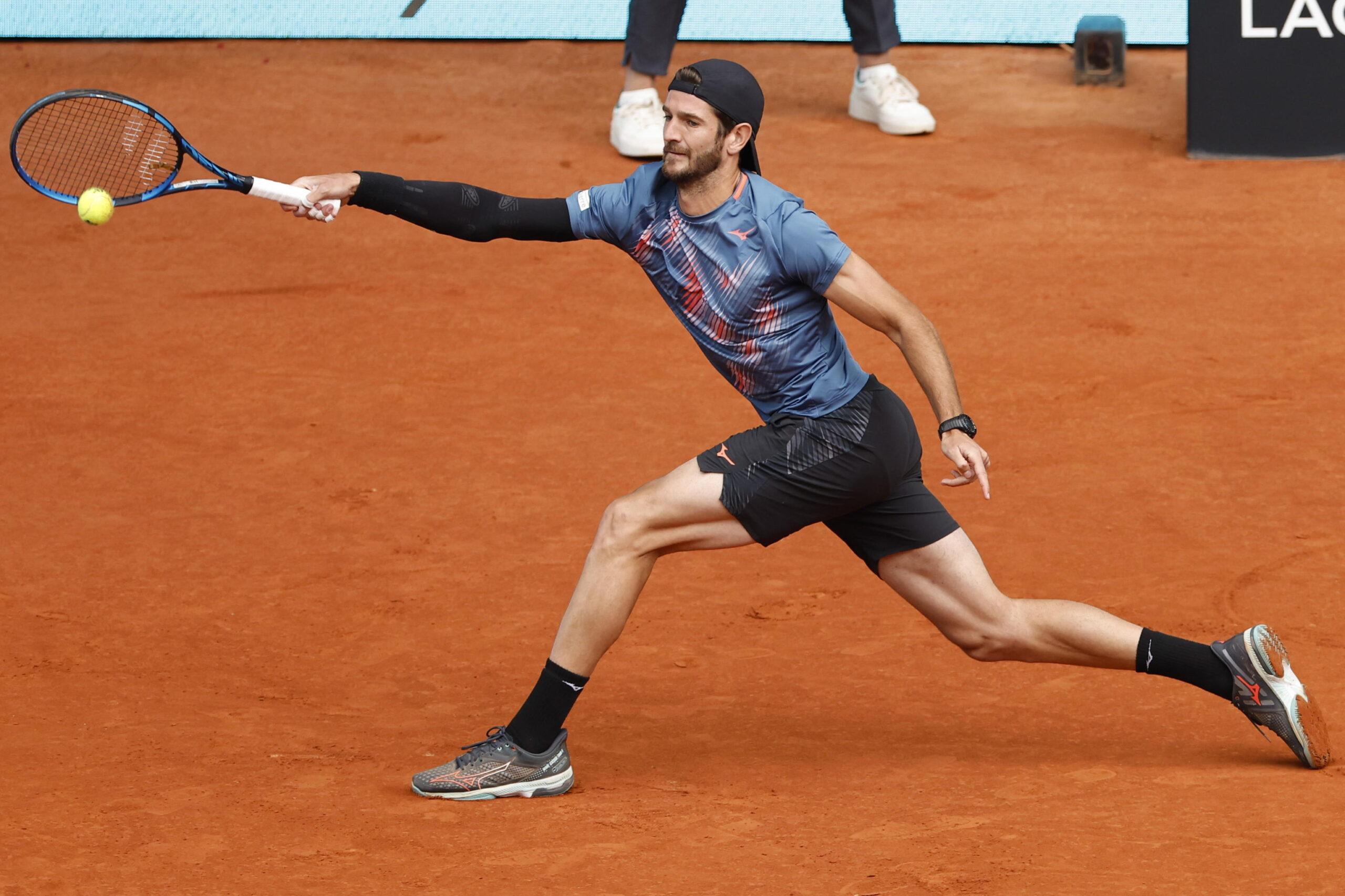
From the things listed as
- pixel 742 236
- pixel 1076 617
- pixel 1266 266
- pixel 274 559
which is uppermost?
pixel 742 236

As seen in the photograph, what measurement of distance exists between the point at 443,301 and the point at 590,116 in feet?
9.62

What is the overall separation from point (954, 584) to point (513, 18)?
8.87 m

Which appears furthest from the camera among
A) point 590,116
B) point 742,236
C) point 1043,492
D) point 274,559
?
point 590,116

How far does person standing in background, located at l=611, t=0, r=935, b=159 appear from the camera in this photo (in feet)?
32.8

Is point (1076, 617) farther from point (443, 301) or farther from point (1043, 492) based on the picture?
point (443, 301)

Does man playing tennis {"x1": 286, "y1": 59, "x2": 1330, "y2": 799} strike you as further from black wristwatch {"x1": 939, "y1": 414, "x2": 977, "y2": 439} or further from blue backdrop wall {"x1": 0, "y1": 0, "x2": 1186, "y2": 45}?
blue backdrop wall {"x1": 0, "y1": 0, "x2": 1186, "y2": 45}

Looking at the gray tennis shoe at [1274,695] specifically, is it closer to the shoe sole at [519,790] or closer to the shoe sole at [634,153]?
the shoe sole at [519,790]

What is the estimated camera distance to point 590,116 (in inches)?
430

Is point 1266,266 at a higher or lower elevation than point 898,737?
lower

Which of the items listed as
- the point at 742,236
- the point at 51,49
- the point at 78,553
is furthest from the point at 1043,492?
the point at 51,49

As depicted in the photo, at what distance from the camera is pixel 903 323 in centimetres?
413

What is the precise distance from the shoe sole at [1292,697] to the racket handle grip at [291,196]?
247 cm

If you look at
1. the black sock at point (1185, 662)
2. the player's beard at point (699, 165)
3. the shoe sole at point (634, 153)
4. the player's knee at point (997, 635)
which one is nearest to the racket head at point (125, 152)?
the player's beard at point (699, 165)

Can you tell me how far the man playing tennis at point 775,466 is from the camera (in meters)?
4.17
